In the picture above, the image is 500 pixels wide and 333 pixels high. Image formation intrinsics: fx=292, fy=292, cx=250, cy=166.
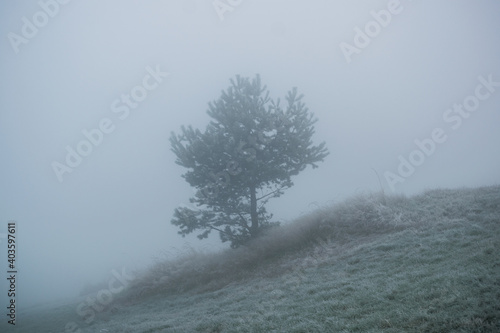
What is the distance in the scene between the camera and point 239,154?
45.8ft

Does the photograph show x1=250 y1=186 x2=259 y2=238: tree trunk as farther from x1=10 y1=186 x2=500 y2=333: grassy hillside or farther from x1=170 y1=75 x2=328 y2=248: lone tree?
x1=10 y1=186 x2=500 y2=333: grassy hillside

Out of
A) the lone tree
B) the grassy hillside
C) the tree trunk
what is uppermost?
the lone tree

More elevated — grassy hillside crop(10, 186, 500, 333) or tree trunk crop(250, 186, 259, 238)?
tree trunk crop(250, 186, 259, 238)

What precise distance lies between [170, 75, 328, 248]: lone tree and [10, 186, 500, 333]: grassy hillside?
2.05 metres

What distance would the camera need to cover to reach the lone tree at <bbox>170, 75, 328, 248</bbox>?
1393cm

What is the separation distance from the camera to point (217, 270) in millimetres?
12984

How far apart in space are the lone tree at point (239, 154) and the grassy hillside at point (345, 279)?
205cm

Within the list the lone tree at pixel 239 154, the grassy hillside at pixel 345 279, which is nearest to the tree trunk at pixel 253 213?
the lone tree at pixel 239 154

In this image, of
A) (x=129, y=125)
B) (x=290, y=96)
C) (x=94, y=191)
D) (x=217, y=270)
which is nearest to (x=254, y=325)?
(x=217, y=270)

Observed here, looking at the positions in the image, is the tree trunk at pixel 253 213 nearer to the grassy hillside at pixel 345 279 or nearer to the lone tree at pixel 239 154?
the lone tree at pixel 239 154

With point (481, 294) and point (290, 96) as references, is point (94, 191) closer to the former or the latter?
point (290, 96)

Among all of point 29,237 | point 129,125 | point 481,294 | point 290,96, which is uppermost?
point 129,125

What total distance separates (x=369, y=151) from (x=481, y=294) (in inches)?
2196

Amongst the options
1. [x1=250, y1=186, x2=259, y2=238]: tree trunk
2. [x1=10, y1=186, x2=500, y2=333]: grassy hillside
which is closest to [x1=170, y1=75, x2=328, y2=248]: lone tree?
[x1=250, y1=186, x2=259, y2=238]: tree trunk
